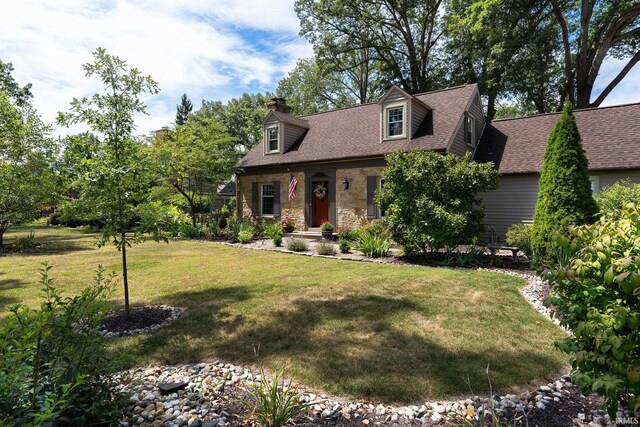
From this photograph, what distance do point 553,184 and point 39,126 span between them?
18989 mm

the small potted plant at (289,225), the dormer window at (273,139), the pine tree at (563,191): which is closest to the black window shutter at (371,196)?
the small potted plant at (289,225)

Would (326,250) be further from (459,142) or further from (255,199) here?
(255,199)

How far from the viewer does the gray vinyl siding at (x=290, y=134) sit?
17.8 m

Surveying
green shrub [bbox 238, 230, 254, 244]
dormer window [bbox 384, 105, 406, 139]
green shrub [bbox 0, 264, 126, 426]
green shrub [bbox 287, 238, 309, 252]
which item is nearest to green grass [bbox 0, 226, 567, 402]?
green shrub [bbox 0, 264, 126, 426]

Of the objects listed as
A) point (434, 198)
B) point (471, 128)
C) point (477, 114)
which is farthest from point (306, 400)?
point (477, 114)

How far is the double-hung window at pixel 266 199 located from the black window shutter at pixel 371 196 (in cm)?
574

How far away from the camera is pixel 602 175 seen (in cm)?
1205

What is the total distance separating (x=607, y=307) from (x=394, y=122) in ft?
43.6

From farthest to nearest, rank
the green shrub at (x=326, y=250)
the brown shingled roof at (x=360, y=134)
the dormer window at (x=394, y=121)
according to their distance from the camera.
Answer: the dormer window at (x=394, y=121)
the brown shingled roof at (x=360, y=134)
the green shrub at (x=326, y=250)

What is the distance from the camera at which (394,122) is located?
572 inches

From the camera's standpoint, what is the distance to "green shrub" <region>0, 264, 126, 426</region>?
165 cm

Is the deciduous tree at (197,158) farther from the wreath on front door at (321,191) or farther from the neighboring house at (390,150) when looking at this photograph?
the wreath on front door at (321,191)

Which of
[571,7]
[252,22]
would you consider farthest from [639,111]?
[252,22]

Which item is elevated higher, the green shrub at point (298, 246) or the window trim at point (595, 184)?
the window trim at point (595, 184)
